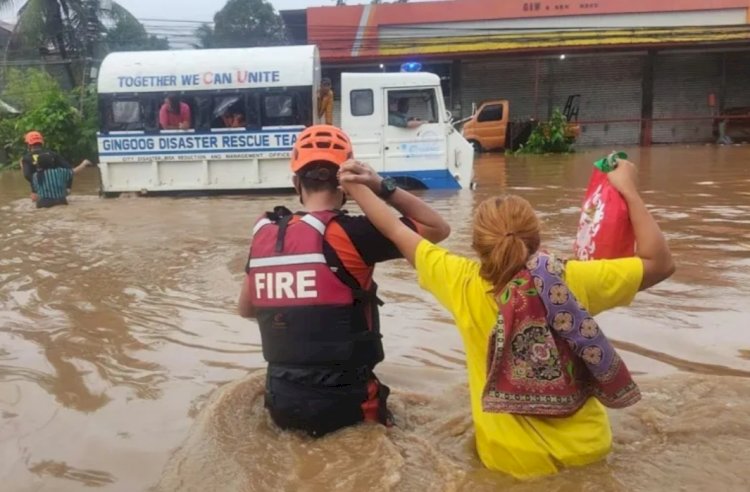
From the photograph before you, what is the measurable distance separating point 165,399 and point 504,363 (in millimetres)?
2193

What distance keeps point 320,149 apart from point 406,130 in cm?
1061

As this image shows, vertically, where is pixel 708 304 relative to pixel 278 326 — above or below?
below

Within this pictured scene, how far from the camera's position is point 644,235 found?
251 centimetres

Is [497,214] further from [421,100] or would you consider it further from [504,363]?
[421,100]

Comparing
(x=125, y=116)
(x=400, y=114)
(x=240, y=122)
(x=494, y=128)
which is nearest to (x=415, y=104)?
(x=400, y=114)

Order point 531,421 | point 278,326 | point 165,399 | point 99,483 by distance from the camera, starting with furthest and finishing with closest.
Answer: point 165,399, point 99,483, point 278,326, point 531,421

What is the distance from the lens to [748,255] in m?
7.11

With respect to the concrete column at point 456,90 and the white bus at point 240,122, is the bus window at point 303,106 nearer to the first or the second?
the white bus at point 240,122

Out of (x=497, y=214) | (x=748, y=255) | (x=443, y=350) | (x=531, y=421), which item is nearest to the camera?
(x=497, y=214)

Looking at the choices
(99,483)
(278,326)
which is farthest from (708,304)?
(99,483)

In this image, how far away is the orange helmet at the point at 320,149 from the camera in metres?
2.81

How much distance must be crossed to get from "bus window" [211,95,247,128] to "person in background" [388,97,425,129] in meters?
2.68

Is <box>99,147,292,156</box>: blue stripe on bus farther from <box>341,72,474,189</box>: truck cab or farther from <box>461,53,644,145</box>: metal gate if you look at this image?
<box>461,53,644,145</box>: metal gate

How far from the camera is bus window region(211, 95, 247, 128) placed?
14.0 m
